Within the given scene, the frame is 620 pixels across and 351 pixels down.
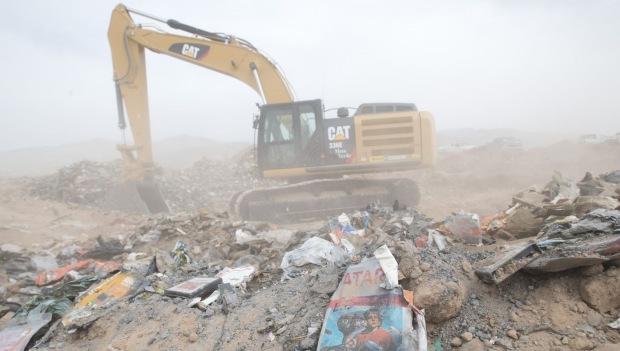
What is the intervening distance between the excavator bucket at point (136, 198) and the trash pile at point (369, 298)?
12.8 ft

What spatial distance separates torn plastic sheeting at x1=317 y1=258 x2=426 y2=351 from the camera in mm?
2186

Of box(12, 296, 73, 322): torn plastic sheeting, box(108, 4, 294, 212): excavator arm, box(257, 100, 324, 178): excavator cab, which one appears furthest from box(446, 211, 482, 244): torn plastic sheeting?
box(108, 4, 294, 212): excavator arm

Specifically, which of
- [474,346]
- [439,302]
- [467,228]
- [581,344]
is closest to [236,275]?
[439,302]

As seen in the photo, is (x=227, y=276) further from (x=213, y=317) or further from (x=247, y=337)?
(x=247, y=337)

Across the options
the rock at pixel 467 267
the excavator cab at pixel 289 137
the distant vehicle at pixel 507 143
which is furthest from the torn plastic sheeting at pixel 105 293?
the distant vehicle at pixel 507 143

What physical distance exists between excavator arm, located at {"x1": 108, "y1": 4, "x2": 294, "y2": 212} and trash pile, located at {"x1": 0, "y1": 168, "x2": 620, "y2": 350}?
411cm

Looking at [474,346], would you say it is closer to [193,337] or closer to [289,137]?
[193,337]

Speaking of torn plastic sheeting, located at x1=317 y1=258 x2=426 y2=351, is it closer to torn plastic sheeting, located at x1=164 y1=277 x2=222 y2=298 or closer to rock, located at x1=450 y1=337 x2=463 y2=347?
rock, located at x1=450 y1=337 x2=463 y2=347

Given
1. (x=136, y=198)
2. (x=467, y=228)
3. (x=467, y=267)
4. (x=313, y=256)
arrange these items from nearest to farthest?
(x=467, y=267) → (x=313, y=256) → (x=467, y=228) → (x=136, y=198)

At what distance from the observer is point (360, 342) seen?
2.24m

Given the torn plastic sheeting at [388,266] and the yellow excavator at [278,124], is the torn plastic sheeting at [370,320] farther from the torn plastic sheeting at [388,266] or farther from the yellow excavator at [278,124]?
the yellow excavator at [278,124]

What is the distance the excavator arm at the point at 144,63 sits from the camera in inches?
309

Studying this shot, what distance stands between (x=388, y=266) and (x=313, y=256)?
4.26 feet

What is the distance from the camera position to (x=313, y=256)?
3.88 meters
